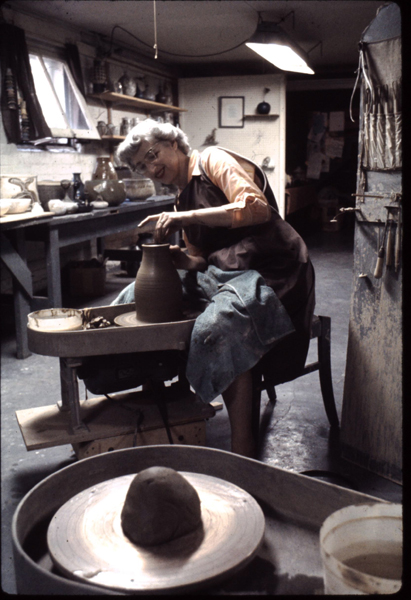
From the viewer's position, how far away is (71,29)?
20.9ft

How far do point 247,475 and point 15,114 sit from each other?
4638 millimetres

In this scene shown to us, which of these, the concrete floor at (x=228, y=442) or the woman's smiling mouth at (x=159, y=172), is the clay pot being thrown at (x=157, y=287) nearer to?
the woman's smiling mouth at (x=159, y=172)

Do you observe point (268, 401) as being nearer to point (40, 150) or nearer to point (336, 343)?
point (336, 343)

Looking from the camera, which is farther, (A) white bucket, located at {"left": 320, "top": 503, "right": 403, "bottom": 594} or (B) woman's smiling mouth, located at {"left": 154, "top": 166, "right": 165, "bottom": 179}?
(B) woman's smiling mouth, located at {"left": 154, "top": 166, "right": 165, "bottom": 179}

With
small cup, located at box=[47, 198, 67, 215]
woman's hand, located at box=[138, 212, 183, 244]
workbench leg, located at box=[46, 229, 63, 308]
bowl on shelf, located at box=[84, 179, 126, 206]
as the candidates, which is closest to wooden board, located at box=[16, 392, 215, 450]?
woman's hand, located at box=[138, 212, 183, 244]

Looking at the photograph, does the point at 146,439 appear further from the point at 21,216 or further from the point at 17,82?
the point at 17,82

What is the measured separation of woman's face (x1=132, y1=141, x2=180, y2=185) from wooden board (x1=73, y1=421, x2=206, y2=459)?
3.91 feet

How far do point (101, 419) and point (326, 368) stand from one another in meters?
1.15

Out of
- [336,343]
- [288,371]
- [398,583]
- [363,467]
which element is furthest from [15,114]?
[398,583]

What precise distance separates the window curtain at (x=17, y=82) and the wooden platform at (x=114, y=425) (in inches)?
139

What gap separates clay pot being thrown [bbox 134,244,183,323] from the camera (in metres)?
2.34

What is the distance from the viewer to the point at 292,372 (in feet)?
8.21

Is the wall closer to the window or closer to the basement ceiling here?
the basement ceiling

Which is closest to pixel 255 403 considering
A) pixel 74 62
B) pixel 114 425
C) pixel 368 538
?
pixel 114 425
